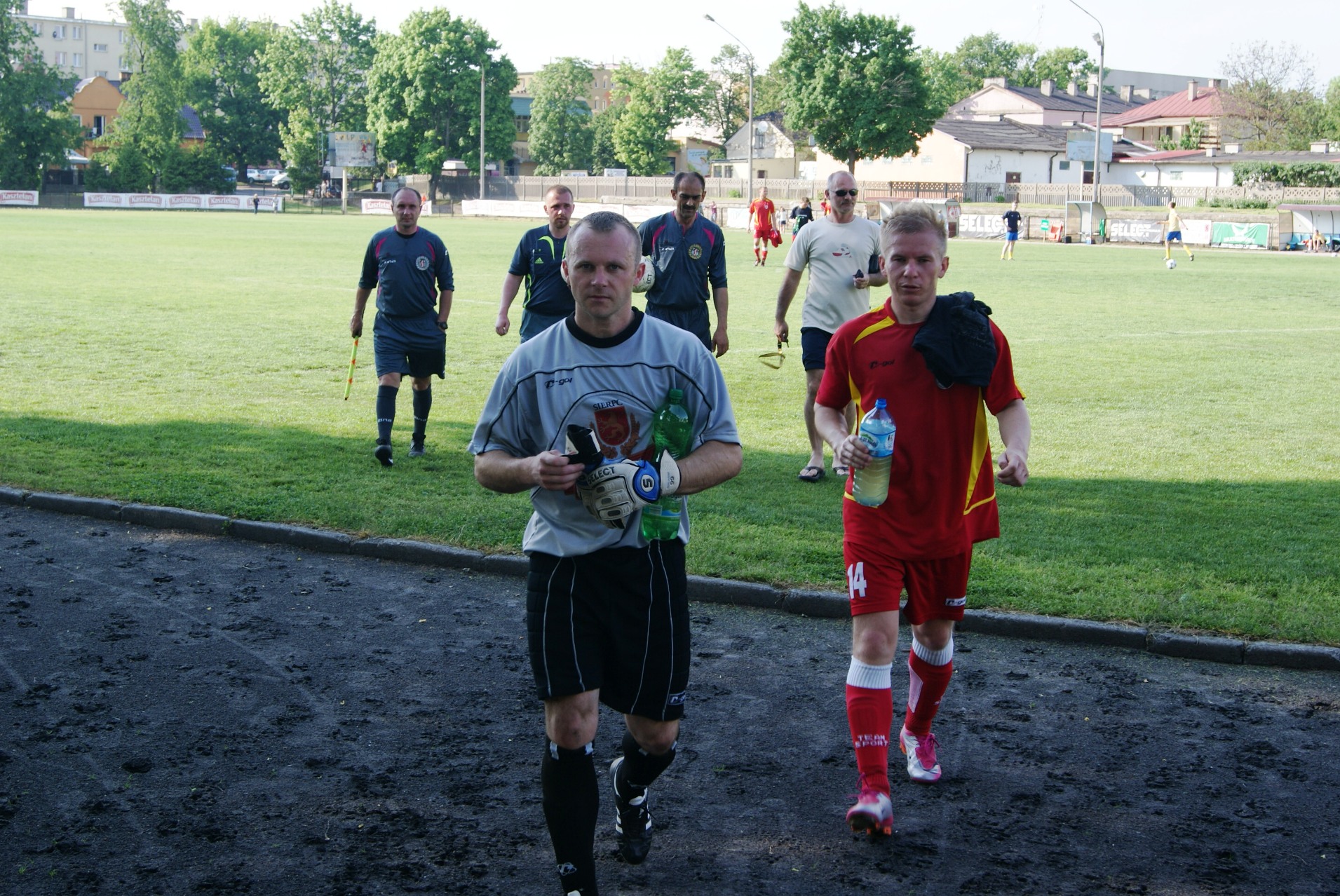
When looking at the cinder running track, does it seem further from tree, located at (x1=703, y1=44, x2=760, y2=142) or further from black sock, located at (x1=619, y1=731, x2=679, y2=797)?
tree, located at (x1=703, y1=44, x2=760, y2=142)

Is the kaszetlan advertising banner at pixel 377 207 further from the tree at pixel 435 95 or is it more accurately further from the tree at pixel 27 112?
the tree at pixel 27 112

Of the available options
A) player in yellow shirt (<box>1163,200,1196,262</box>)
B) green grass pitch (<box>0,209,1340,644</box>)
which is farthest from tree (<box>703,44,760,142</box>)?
green grass pitch (<box>0,209,1340,644</box>)

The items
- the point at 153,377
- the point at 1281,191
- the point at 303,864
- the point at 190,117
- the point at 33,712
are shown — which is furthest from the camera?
the point at 190,117

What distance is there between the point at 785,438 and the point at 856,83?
73.2 meters

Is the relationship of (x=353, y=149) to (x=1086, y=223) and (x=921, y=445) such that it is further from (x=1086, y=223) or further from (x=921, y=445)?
(x=921, y=445)

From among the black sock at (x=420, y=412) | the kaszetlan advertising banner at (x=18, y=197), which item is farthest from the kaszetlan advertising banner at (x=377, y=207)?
the black sock at (x=420, y=412)

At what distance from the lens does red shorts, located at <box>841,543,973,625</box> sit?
4.24 metres

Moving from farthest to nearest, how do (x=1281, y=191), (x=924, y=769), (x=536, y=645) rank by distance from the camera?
(x=1281, y=191)
(x=924, y=769)
(x=536, y=645)

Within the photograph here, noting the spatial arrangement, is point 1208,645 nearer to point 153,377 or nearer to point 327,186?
point 153,377

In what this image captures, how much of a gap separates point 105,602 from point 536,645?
4.09 meters

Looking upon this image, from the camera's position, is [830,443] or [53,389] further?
[53,389]

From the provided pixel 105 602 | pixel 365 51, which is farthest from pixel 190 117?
pixel 105 602

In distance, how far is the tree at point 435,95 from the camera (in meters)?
100

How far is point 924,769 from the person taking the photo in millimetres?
4637
